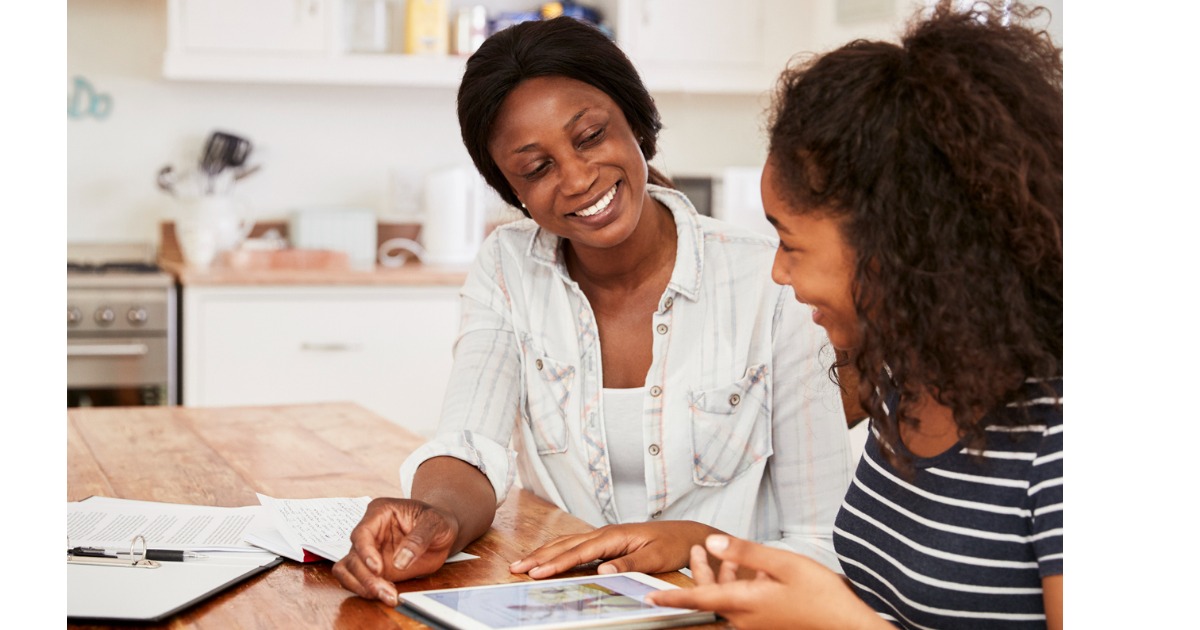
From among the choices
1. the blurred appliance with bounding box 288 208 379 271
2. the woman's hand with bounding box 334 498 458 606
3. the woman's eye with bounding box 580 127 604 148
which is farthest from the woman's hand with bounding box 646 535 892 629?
the blurred appliance with bounding box 288 208 379 271

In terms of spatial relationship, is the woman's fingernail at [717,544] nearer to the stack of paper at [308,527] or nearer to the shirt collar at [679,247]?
the stack of paper at [308,527]

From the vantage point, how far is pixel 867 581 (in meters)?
1.19

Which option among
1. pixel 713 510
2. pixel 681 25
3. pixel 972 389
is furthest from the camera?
pixel 681 25

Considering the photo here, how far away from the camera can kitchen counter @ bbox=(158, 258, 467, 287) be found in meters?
3.51

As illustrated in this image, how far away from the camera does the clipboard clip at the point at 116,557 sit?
1.22 metres

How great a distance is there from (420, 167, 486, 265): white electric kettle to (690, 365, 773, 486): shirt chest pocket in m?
2.49

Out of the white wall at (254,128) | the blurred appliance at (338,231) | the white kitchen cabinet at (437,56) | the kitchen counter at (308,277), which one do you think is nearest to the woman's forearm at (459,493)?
the kitchen counter at (308,277)

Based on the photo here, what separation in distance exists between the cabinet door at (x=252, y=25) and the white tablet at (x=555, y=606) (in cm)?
303

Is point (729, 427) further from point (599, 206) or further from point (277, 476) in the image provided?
point (277, 476)

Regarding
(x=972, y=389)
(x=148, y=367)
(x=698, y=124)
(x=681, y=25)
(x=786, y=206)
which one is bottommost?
(x=148, y=367)

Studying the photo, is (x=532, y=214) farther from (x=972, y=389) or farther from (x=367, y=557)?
(x=972, y=389)
